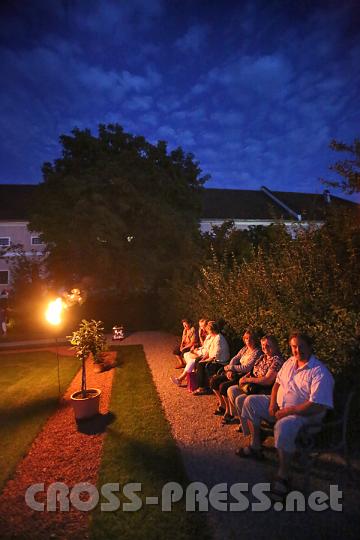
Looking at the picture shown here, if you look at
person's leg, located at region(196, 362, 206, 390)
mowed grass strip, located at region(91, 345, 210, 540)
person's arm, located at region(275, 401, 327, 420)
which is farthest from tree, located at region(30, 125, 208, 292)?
person's arm, located at region(275, 401, 327, 420)

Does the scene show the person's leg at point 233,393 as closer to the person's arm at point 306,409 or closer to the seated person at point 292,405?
the seated person at point 292,405

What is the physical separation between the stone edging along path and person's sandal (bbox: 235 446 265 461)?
1998 mm

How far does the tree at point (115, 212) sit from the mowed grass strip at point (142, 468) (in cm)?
1085

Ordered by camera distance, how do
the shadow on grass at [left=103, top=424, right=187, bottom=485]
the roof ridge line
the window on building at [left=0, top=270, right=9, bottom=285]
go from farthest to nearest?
1. the roof ridge line
2. the window on building at [left=0, top=270, right=9, bottom=285]
3. the shadow on grass at [left=103, top=424, right=187, bottom=485]

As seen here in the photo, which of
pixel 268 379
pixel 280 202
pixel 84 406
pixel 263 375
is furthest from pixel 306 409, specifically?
pixel 280 202

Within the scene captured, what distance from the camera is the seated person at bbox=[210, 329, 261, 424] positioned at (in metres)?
6.00

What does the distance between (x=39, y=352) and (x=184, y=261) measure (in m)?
8.19

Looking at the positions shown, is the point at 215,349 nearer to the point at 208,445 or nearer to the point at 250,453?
the point at 208,445

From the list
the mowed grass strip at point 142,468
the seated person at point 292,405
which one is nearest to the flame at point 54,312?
the mowed grass strip at point 142,468

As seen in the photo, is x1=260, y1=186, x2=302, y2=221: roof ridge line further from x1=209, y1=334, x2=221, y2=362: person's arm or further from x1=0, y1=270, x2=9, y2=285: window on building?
x1=0, y1=270, x2=9, y2=285: window on building

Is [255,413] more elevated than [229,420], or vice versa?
[255,413]

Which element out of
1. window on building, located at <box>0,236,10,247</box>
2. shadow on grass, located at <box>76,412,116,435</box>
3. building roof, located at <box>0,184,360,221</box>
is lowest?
shadow on grass, located at <box>76,412,116,435</box>

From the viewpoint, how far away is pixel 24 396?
8227 mm

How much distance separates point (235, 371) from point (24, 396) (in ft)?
17.8
